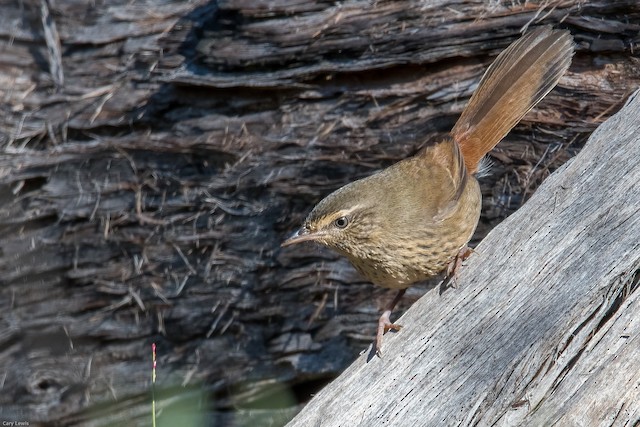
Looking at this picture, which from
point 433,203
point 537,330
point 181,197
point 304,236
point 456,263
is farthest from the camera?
point 181,197

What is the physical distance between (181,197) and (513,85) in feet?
7.11

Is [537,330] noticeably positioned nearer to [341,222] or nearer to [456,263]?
[456,263]

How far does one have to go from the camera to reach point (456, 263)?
3.52 meters

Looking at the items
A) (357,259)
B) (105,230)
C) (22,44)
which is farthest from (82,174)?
(357,259)

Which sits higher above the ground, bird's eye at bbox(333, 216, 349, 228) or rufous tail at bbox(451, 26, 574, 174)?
rufous tail at bbox(451, 26, 574, 174)

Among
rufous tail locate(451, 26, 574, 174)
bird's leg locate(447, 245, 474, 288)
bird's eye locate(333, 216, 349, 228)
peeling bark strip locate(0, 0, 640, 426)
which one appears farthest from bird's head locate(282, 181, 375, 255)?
peeling bark strip locate(0, 0, 640, 426)

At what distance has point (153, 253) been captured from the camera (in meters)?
5.10

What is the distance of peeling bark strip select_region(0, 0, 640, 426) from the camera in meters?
4.71

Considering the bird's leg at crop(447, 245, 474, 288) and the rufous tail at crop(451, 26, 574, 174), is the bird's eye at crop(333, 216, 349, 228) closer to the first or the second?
the bird's leg at crop(447, 245, 474, 288)

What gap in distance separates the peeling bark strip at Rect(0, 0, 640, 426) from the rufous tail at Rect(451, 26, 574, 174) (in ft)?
1.87

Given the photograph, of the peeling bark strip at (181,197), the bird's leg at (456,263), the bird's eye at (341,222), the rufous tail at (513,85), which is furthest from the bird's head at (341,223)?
the peeling bark strip at (181,197)

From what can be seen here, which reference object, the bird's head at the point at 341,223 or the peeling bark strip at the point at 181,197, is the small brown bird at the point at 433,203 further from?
the peeling bark strip at the point at 181,197

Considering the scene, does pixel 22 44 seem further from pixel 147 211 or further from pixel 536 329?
pixel 536 329

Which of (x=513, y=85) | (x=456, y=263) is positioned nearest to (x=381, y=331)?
(x=456, y=263)
